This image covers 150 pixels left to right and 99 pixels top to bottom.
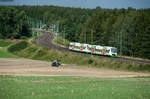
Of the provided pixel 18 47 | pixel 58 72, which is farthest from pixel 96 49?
pixel 18 47

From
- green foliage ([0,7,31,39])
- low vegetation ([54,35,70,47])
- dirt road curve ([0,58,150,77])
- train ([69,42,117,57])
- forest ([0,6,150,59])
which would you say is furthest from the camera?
green foliage ([0,7,31,39])

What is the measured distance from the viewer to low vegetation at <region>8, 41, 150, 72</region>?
64312mm

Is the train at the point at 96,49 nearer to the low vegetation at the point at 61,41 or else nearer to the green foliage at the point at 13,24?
the low vegetation at the point at 61,41

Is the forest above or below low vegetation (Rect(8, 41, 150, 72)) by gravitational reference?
above

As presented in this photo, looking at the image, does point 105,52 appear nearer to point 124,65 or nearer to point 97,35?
point 124,65

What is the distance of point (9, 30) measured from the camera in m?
160

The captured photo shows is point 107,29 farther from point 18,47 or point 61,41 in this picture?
point 18,47

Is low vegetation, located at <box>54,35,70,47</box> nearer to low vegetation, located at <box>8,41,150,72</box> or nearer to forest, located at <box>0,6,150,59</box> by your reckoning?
forest, located at <box>0,6,150,59</box>

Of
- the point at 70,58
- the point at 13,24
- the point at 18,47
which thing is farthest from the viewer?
the point at 13,24

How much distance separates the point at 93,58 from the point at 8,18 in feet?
319

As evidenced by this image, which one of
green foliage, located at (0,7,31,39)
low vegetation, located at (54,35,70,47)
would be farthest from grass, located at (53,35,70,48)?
green foliage, located at (0,7,31,39)

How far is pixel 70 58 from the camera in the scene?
85.4 meters

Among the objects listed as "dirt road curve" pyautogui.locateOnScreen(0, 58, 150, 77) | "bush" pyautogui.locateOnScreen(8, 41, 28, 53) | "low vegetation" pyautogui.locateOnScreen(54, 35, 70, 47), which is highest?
"low vegetation" pyautogui.locateOnScreen(54, 35, 70, 47)

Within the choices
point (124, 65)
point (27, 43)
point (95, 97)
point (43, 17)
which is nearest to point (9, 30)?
point (43, 17)
